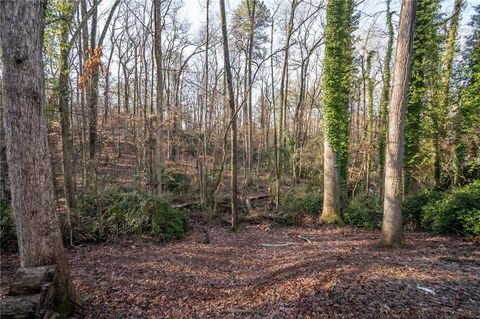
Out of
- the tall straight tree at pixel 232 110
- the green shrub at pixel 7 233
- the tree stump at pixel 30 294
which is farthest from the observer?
the tall straight tree at pixel 232 110

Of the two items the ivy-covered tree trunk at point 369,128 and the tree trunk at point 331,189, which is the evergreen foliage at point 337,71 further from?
the ivy-covered tree trunk at point 369,128

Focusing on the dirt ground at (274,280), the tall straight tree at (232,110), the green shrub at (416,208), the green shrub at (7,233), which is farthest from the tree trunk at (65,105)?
the green shrub at (416,208)

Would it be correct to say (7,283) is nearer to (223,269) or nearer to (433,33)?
(223,269)

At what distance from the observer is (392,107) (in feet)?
20.5

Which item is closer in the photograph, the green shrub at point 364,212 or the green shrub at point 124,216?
the green shrub at point 124,216

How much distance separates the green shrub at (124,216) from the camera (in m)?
7.52

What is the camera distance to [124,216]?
7867mm

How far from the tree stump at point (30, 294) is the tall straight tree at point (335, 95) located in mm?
8748

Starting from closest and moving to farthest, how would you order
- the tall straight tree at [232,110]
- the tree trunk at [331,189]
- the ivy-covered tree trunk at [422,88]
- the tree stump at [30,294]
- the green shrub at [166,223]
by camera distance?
1. the tree stump at [30,294]
2. the green shrub at [166,223]
3. the tall straight tree at [232,110]
4. the tree trunk at [331,189]
5. the ivy-covered tree trunk at [422,88]

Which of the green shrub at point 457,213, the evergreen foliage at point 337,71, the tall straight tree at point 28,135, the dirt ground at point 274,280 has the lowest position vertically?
the dirt ground at point 274,280

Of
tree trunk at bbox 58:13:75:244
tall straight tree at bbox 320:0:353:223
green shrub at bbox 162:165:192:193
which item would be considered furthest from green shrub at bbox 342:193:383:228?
tree trunk at bbox 58:13:75:244

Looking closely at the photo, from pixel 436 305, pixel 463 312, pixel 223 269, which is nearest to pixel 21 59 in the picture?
pixel 223 269

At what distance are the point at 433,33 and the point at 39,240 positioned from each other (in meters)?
13.1

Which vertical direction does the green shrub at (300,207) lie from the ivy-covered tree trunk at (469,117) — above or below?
below
